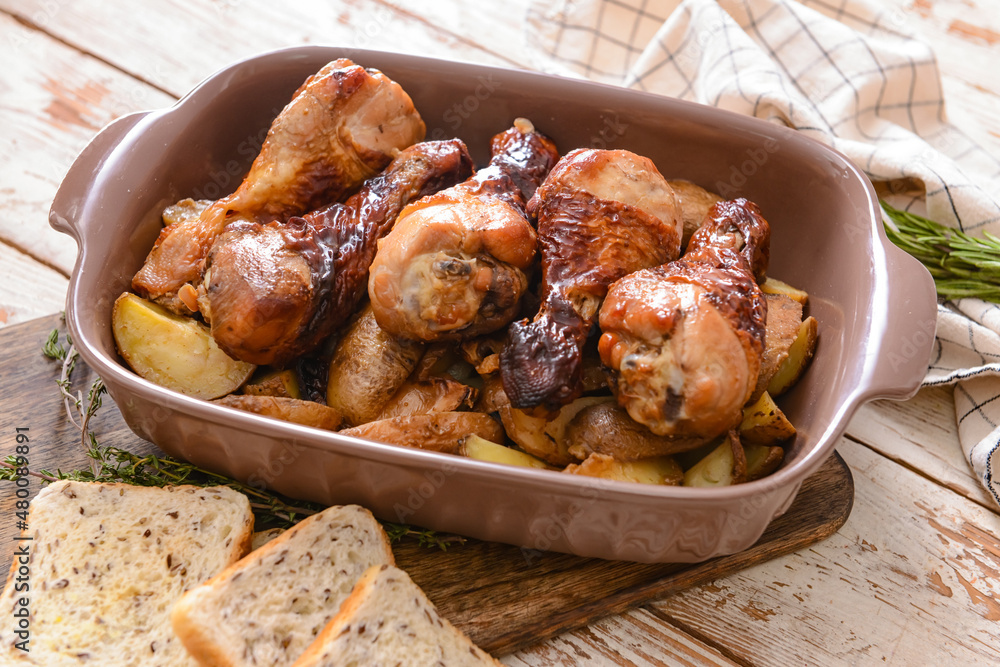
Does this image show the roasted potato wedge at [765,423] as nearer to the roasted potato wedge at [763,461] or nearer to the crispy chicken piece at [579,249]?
the roasted potato wedge at [763,461]

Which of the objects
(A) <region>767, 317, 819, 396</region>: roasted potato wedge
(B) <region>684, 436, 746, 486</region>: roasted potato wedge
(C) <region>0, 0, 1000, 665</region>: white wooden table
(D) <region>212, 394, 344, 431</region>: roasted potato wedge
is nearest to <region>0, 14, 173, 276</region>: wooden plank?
(C) <region>0, 0, 1000, 665</region>: white wooden table

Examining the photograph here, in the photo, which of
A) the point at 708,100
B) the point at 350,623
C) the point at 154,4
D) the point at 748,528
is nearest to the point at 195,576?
the point at 350,623

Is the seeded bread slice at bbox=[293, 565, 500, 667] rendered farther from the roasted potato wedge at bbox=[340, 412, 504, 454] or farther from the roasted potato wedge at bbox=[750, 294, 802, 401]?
the roasted potato wedge at bbox=[750, 294, 802, 401]

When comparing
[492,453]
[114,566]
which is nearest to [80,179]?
[114,566]

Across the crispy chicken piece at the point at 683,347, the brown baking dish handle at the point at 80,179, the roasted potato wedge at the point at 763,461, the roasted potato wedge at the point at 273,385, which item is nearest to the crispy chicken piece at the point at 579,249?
the crispy chicken piece at the point at 683,347

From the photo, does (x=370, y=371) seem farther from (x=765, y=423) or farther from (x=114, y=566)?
(x=765, y=423)

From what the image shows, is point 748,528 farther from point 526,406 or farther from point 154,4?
point 154,4
